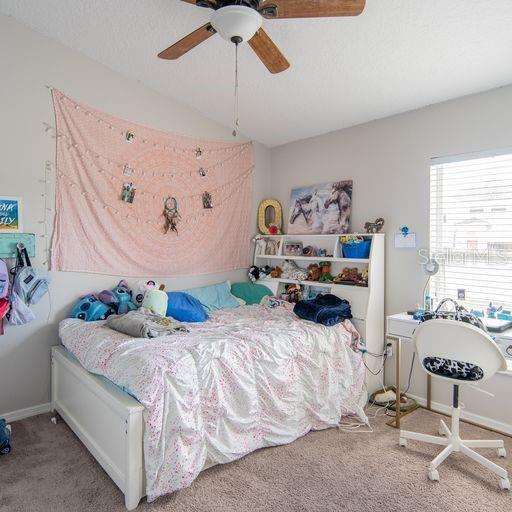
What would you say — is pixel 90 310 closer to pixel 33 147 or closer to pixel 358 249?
pixel 33 147

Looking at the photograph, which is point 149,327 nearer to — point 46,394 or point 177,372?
point 177,372

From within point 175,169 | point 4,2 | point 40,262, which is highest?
point 4,2

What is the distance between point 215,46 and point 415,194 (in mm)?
1913

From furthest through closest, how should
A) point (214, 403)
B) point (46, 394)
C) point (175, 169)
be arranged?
point (175, 169)
point (46, 394)
point (214, 403)

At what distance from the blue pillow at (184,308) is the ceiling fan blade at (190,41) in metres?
1.81

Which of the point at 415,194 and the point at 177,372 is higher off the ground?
the point at 415,194

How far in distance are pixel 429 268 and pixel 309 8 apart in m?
2.06

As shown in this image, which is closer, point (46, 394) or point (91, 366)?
point (91, 366)

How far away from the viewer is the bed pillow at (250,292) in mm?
3773

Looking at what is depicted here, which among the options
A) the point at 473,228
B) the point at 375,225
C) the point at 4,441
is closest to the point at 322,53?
the point at 375,225

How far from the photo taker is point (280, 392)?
93.0 inches

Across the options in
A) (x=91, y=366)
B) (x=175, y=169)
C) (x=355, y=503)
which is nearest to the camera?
(x=355, y=503)

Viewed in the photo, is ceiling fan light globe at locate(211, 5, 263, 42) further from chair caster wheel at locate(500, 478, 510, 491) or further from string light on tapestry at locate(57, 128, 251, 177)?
chair caster wheel at locate(500, 478, 510, 491)

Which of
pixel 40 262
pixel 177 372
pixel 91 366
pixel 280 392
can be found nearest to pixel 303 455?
pixel 280 392
